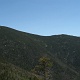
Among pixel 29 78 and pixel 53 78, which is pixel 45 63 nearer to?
pixel 29 78

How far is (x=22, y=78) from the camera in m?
139

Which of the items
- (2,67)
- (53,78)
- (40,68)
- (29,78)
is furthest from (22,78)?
(53,78)

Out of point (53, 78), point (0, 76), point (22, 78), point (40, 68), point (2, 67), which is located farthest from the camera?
point (53, 78)

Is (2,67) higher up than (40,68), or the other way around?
(40,68)

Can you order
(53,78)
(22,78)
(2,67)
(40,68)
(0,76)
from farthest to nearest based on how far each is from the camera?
1. (53,78)
2. (2,67)
3. (22,78)
4. (0,76)
5. (40,68)

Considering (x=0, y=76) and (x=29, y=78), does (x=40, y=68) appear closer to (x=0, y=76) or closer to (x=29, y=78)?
(x=0, y=76)

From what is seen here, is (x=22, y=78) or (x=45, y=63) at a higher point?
(x=45, y=63)

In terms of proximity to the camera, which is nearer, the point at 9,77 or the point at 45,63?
the point at 45,63

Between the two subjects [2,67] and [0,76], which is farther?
[2,67]

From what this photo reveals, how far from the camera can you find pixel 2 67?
14838 centimetres

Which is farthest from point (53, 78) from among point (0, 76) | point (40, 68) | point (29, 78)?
point (40, 68)

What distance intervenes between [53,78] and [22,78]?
63.4 m

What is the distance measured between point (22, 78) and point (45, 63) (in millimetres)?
51637

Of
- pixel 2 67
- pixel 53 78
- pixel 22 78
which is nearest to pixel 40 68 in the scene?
pixel 22 78
